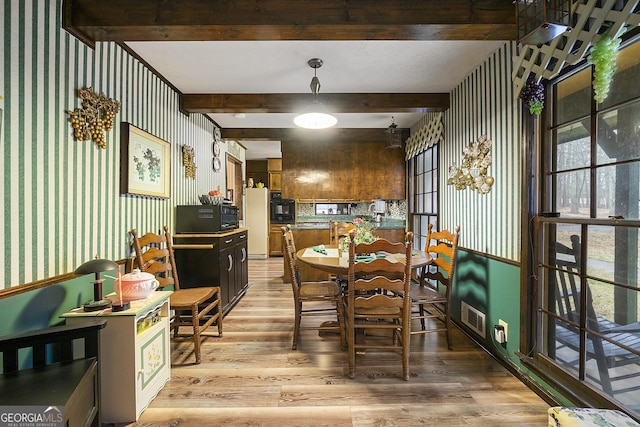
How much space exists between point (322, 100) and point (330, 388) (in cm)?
292

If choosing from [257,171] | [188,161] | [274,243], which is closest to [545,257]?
[188,161]

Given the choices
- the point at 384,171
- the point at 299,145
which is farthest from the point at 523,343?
the point at 299,145

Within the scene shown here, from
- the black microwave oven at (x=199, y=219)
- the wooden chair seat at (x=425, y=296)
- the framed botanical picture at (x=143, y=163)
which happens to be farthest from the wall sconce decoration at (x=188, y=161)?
the wooden chair seat at (x=425, y=296)

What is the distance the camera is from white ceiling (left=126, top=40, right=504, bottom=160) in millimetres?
2464

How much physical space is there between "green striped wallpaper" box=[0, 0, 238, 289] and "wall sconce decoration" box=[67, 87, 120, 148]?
0.04m

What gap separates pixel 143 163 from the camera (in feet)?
8.77

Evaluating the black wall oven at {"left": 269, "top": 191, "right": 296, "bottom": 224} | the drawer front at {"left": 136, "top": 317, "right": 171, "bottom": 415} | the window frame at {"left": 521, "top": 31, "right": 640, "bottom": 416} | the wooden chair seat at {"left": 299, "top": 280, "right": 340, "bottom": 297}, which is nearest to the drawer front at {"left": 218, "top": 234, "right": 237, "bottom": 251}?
Answer: the wooden chair seat at {"left": 299, "top": 280, "right": 340, "bottom": 297}

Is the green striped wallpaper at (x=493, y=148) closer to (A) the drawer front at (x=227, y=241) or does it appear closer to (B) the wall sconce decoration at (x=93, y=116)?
(A) the drawer front at (x=227, y=241)

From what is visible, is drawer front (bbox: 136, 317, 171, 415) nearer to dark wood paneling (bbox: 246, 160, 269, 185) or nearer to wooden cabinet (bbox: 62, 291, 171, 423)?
wooden cabinet (bbox: 62, 291, 171, 423)

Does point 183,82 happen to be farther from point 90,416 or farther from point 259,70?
point 90,416

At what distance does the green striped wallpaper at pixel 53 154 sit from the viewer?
1.54 m

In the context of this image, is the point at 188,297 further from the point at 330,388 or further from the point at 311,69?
the point at 311,69

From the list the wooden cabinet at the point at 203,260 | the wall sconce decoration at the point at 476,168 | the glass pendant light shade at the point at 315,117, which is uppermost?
the glass pendant light shade at the point at 315,117

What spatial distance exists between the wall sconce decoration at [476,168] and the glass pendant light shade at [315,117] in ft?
4.49
